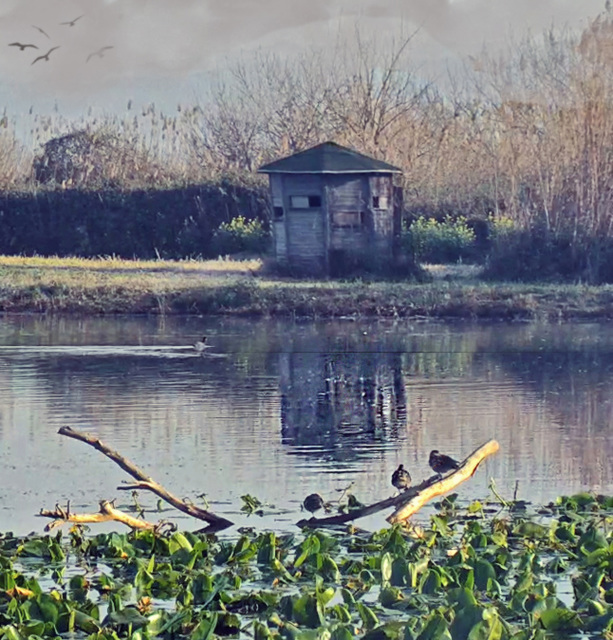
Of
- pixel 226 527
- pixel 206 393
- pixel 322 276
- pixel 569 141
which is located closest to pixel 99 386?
A: pixel 206 393

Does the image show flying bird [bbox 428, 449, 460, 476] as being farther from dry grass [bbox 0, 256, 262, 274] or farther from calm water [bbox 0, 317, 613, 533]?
dry grass [bbox 0, 256, 262, 274]

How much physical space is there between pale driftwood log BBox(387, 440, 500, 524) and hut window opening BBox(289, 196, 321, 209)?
27327 mm

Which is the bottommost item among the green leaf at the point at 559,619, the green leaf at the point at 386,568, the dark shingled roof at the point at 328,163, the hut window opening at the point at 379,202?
the green leaf at the point at 559,619

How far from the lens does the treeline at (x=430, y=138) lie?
1507 inches

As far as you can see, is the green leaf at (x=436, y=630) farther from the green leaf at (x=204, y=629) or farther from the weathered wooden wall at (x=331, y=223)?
the weathered wooden wall at (x=331, y=223)

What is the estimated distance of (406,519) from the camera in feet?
39.4

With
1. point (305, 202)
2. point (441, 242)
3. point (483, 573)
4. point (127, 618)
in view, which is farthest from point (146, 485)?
point (441, 242)

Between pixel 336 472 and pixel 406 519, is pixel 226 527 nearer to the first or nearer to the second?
pixel 406 519

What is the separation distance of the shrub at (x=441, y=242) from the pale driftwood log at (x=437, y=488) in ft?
97.4

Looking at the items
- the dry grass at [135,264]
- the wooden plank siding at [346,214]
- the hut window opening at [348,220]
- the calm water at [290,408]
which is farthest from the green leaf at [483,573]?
the dry grass at [135,264]

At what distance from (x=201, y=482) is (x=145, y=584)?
13.9 ft

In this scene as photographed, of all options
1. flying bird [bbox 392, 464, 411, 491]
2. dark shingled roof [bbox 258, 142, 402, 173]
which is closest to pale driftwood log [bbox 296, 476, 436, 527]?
flying bird [bbox 392, 464, 411, 491]

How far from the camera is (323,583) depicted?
10289 millimetres

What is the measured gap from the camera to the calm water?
47.0ft
